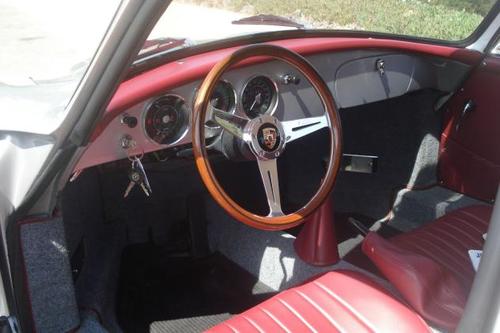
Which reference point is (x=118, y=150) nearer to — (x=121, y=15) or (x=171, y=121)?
(x=171, y=121)

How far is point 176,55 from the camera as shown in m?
1.80

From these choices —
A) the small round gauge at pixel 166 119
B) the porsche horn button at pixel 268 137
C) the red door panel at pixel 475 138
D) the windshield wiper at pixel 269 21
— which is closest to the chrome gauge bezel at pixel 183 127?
the small round gauge at pixel 166 119

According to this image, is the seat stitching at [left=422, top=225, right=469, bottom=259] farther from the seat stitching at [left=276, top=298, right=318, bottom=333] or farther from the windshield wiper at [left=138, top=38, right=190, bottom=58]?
the windshield wiper at [left=138, top=38, right=190, bottom=58]

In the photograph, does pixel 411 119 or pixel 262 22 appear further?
pixel 411 119

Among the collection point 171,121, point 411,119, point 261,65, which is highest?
point 261,65

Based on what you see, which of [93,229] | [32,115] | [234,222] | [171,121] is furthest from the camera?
[234,222]

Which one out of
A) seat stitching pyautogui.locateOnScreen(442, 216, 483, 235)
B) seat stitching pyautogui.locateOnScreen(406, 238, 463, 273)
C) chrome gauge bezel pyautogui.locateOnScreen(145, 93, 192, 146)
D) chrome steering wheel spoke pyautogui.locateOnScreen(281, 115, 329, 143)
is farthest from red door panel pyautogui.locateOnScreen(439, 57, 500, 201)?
chrome gauge bezel pyautogui.locateOnScreen(145, 93, 192, 146)

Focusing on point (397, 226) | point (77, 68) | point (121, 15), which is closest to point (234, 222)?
point (397, 226)

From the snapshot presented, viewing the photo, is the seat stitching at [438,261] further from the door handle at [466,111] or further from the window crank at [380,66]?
the door handle at [466,111]

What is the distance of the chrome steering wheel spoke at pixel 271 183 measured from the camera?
172 cm

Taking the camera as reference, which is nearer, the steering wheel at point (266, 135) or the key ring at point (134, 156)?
the steering wheel at point (266, 135)

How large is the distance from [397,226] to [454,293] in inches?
51.0

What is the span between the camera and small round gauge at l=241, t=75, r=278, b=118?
6.30 feet

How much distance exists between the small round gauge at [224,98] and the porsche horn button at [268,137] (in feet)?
0.66
